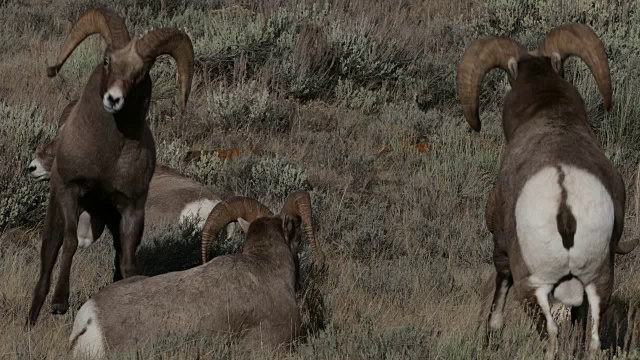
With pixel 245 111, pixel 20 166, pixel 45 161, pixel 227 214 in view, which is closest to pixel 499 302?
pixel 227 214

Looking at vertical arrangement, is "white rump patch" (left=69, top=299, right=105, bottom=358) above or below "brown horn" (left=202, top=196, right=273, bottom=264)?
below

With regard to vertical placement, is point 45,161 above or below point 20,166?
above

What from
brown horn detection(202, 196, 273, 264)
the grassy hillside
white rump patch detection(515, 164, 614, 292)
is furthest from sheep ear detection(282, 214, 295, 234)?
white rump patch detection(515, 164, 614, 292)

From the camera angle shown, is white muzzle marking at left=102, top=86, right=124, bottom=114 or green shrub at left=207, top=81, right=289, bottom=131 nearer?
white muzzle marking at left=102, top=86, right=124, bottom=114

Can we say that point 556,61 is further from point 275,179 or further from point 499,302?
Result: point 275,179

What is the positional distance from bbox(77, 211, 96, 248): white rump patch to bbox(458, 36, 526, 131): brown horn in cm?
270

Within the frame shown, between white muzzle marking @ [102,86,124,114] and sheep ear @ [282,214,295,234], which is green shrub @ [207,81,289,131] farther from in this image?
white muzzle marking @ [102,86,124,114]

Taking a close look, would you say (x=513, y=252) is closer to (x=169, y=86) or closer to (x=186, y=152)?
(x=186, y=152)

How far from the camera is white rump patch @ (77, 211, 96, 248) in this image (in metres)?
7.71

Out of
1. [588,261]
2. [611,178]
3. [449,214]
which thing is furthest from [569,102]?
[449,214]

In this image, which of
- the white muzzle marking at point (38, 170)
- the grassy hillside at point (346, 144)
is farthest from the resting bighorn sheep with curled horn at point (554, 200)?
the white muzzle marking at point (38, 170)

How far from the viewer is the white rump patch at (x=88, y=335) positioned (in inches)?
235

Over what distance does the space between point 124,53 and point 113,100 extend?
0.54 metres

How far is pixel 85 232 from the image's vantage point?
25.4ft
